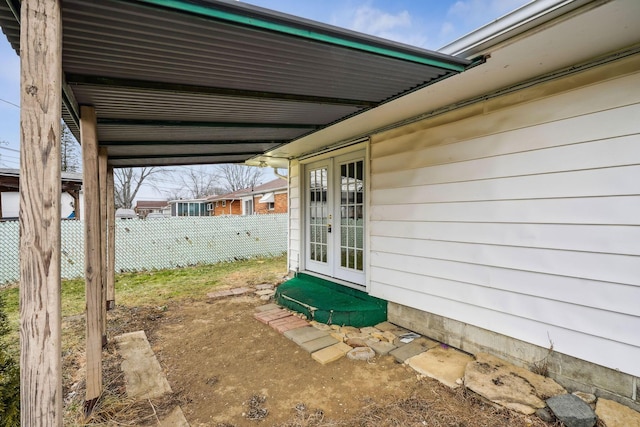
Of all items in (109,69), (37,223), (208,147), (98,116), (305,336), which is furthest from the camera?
(208,147)

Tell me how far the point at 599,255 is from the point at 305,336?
273cm

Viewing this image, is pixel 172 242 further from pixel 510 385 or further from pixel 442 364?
pixel 510 385

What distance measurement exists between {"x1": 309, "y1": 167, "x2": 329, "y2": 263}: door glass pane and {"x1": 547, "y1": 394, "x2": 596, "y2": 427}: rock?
11.0 feet

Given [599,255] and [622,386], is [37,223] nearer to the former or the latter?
[599,255]

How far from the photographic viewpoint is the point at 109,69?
73.7 inches

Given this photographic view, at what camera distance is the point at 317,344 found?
323 cm

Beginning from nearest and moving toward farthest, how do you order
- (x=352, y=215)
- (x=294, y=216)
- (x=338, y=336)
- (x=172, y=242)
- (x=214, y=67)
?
(x=214, y=67), (x=338, y=336), (x=352, y=215), (x=294, y=216), (x=172, y=242)

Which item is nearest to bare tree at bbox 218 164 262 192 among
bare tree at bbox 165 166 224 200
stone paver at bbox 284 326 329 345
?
bare tree at bbox 165 166 224 200

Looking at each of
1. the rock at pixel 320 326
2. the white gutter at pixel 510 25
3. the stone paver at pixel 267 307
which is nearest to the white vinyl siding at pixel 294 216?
the stone paver at pixel 267 307

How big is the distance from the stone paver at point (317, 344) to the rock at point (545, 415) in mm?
1804

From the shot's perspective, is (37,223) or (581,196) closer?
(37,223)

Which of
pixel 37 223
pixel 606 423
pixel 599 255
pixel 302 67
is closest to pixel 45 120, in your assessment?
pixel 37 223

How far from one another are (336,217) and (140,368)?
3.04 m

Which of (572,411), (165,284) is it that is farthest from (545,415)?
(165,284)
